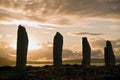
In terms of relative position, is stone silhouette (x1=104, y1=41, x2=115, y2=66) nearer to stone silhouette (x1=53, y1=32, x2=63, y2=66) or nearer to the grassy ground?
stone silhouette (x1=53, y1=32, x2=63, y2=66)

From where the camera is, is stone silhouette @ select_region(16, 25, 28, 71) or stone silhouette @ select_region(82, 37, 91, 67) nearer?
stone silhouette @ select_region(16, 25, 28, 71)

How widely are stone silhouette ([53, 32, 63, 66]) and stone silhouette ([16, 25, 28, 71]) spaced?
20.5 feet

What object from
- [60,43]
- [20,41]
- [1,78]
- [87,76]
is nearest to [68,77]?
[87,76]

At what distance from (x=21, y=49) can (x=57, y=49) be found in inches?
276

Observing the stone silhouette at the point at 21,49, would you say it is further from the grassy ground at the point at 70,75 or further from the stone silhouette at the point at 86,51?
the stone silhouette at the point at 86,51

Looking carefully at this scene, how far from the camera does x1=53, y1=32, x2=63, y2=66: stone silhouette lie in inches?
1907

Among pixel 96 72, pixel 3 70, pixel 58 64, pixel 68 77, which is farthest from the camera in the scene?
pixel 58 64

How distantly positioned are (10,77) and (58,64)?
15.2 m

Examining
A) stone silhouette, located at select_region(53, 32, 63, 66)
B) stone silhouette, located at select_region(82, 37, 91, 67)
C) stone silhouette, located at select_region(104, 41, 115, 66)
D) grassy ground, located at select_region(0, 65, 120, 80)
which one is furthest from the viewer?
stone silhouette, located at select_region(104, 41, 115, 66)

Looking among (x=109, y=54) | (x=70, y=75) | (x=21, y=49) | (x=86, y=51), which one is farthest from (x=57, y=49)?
(x=70, y=75)

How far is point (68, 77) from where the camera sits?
3291cm

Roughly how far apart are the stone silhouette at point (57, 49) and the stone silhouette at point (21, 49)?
624cm

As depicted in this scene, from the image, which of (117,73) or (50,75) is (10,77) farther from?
(117,73)

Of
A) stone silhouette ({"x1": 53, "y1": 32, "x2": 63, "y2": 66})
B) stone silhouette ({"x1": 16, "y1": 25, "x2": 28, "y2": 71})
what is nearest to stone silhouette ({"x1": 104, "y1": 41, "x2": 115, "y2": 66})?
stone silhouette ({"x1": 53, "y1": 32, "x2": 63, "y2": 66})
